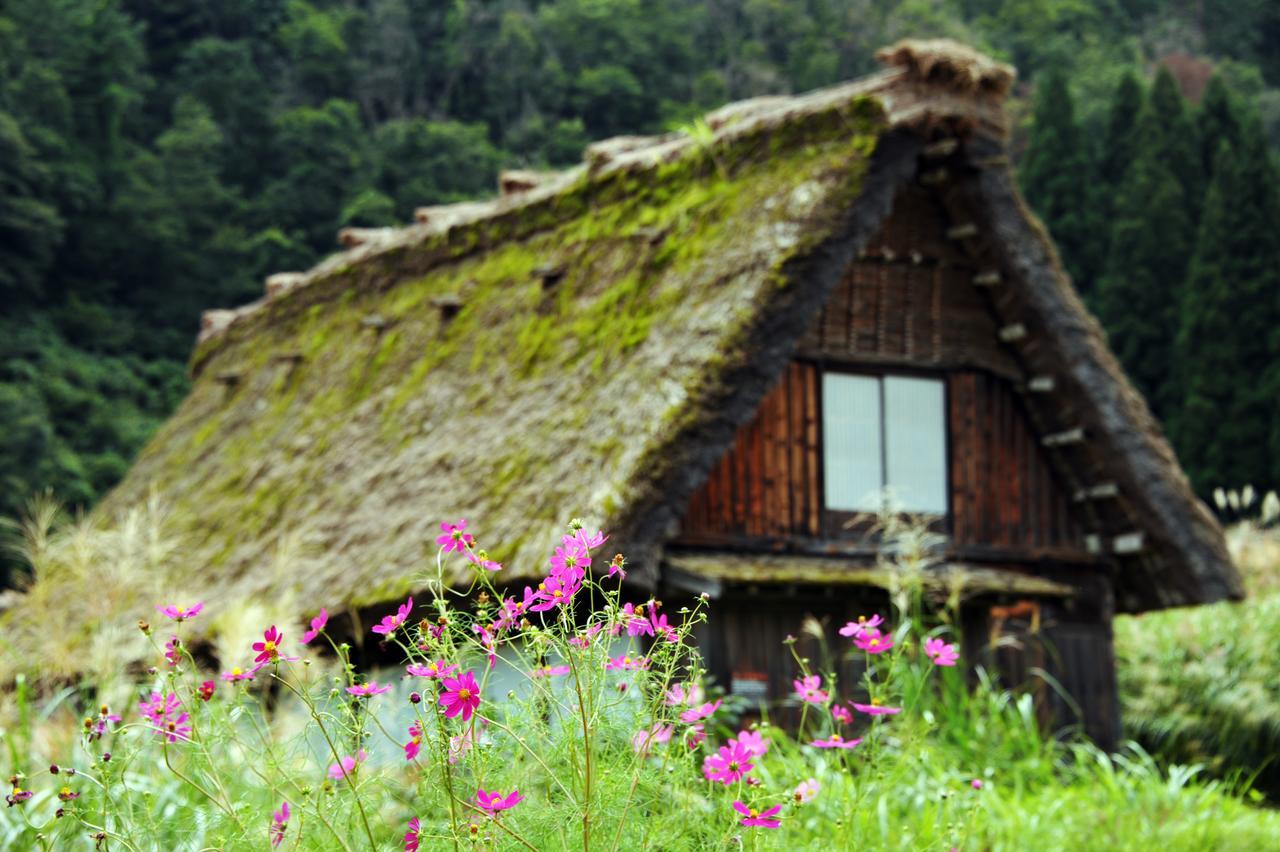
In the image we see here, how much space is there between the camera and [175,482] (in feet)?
38.1

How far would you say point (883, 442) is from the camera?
8664 mm

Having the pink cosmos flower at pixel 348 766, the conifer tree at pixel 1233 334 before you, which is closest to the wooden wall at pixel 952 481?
the pink cosmos flower at pixel 348 766

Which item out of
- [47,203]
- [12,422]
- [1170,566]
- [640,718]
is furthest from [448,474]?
[47,203]

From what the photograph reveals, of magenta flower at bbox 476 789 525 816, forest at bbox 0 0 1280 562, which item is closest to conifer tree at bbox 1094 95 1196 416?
forest at bbox 0 0 1280 562

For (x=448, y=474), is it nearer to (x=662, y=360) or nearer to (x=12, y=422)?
(x=662, y=360)

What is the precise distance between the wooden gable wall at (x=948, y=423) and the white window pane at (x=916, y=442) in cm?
7

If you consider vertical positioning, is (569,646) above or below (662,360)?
below

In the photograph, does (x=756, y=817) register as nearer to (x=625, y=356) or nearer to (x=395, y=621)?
(x=395, y=621)

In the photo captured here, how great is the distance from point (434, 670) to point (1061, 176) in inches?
1013

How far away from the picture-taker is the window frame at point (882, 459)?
27.6ft

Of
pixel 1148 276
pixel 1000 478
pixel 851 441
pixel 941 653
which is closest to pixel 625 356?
pixel 851 441

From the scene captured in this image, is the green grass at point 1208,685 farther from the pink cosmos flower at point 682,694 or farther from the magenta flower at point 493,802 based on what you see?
the magenta flower at point 493,802

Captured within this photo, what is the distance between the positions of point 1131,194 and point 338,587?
19842mm

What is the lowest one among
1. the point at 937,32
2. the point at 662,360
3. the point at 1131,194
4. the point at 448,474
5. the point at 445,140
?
the point at 448,474
